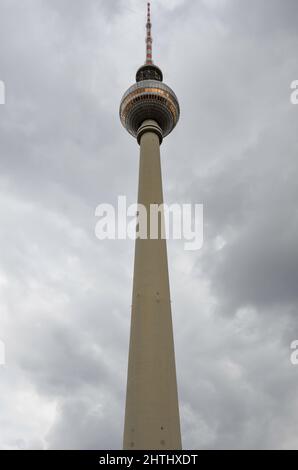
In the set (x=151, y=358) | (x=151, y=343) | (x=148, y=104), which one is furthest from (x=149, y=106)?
(x=151, y=358)

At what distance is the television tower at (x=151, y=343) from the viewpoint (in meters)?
43.3

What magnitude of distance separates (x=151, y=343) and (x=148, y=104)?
4019 cm

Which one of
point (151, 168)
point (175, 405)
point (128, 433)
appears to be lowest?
point (128, 433)

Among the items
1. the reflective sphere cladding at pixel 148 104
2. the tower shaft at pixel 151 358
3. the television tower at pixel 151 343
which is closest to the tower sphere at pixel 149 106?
the reflective sphere cladding at pixel 148 104

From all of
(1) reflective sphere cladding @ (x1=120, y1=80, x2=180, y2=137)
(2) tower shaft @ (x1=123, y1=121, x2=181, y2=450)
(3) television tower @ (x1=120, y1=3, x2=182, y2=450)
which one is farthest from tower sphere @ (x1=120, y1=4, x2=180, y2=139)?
(2) tower shaft @ (x1=123, y1=121, x2=181, y2=450)

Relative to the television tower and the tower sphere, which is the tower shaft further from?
the tower sphere

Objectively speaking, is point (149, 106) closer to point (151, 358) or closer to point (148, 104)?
point (148, 104)

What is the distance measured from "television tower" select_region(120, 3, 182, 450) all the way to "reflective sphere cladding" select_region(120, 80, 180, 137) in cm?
345

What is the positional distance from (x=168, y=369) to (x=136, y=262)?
45.7 ft

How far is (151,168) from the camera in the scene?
2480 inches

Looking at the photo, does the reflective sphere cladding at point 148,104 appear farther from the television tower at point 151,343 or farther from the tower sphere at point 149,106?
the television tower at point 151,343

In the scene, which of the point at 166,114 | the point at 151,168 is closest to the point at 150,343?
the point at 151,168

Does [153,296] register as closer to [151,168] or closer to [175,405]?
[175,405]
